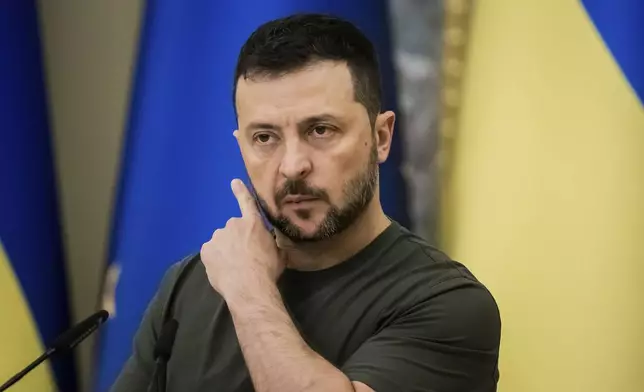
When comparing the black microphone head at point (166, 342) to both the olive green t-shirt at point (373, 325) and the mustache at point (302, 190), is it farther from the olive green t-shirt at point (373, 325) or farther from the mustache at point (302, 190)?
the mustache at point (302, 190)

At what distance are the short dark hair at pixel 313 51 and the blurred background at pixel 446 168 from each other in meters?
0.15

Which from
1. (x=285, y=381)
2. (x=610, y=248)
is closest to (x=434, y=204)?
(x=610, y=248)

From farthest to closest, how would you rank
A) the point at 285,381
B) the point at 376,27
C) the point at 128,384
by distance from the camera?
the point at 376,27 → the point at 128,384 → the point at 285,381

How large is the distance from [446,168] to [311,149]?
1.08ft

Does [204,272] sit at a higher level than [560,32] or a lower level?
lower

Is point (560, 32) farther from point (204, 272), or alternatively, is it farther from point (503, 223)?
point (204, 272)

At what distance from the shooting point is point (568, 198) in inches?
38.8

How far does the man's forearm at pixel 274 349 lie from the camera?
759 mm

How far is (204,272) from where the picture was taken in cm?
97

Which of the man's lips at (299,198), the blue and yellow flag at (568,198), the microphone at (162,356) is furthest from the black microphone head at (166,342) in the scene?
the blue and yellow flag at (568,198)

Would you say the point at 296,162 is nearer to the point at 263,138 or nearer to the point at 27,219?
the point at 263,138

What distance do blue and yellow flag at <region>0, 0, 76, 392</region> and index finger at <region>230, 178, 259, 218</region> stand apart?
396mm

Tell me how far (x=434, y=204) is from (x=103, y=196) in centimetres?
60

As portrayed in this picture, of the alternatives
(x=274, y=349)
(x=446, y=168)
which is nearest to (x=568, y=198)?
(x=446, y=168)
